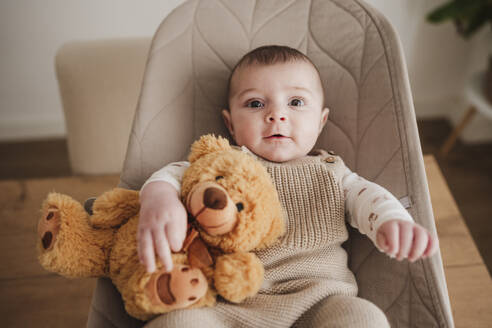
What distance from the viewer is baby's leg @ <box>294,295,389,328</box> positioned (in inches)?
23.1

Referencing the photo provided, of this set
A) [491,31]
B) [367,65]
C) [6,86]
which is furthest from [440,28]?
[6,86]

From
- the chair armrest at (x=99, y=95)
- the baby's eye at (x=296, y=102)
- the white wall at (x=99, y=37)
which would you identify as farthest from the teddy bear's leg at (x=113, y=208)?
the white wall at (x=99, y=37)

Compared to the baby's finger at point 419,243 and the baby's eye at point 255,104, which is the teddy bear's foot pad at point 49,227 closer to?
the baby's eye at point 255,104

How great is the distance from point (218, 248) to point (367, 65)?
550mm

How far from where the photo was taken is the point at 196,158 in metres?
0.71

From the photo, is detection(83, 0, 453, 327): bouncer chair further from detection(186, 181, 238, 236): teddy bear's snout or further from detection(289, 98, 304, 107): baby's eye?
detection(186, 181, 238, 236): teddy bear's snout

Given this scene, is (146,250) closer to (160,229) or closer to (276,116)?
(160,229)

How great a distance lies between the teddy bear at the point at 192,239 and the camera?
0.58 meters

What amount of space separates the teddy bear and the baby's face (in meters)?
0.16

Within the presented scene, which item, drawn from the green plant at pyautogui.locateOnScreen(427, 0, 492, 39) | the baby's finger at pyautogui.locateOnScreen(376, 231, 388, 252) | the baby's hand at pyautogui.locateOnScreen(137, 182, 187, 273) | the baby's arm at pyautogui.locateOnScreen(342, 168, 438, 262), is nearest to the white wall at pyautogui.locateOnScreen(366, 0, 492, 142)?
the green plant at pyautogui.locateOnScreen(427, 0, 492, 39)

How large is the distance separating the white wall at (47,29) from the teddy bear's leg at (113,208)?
118 centimetres

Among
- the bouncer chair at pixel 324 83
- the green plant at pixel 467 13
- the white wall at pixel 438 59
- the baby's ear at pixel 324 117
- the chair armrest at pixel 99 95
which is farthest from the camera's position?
the white wall at pixel 438 59

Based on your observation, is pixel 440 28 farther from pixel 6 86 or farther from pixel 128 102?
pixel 6 86

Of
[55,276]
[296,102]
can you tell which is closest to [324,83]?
[296,102]
